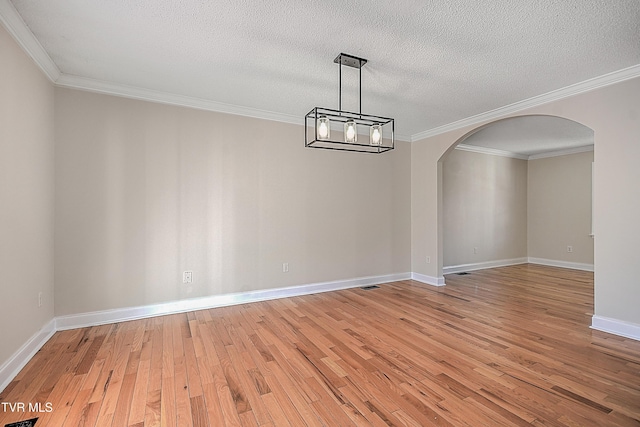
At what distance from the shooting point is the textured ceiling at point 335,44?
1.99m

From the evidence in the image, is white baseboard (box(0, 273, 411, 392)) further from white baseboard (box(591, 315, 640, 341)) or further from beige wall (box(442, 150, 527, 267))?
white baseboard (box(591, 315, 640, 341))

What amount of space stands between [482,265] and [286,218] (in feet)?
15.2

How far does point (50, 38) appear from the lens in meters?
2.34

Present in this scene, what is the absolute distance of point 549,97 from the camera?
3.36m

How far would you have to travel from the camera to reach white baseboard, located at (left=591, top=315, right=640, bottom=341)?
276cm

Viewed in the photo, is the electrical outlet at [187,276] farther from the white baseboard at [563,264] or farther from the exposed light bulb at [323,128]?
the white baseboard at [563,264]

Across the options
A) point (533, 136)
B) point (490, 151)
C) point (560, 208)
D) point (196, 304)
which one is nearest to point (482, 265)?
point (560, 208)

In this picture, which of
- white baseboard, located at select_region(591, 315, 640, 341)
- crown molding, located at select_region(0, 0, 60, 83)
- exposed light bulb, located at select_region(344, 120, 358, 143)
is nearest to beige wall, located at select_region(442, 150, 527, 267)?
white baseboard, located at select_region(591, 315, 640, 341)

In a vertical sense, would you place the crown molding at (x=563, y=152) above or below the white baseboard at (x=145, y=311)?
above

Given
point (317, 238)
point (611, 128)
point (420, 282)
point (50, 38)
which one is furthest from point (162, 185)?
point (611, 128)

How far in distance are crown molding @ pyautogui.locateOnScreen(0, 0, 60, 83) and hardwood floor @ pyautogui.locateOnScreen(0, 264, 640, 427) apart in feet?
8.24

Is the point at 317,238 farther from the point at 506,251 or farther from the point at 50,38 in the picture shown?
the point at 506,251

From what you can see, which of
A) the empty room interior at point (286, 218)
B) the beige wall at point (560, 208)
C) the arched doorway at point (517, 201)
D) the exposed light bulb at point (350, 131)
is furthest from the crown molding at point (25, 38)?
the beige wall at point (560, 208)

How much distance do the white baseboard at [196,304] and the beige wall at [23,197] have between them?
0.28 m
